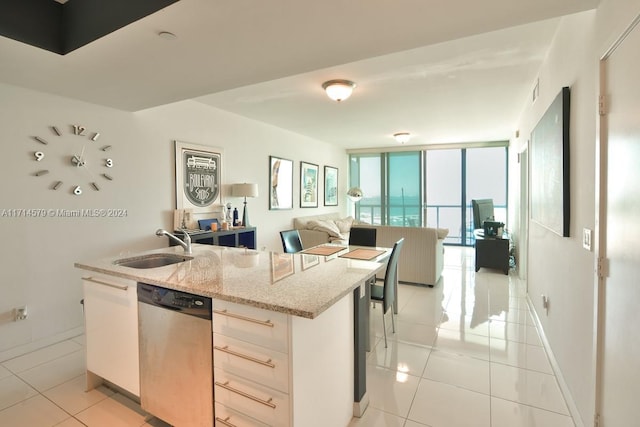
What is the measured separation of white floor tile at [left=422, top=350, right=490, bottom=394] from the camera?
226 cm

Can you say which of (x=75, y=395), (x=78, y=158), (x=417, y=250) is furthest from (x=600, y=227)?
(x=78, y=158)

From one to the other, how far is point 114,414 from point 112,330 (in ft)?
1.66

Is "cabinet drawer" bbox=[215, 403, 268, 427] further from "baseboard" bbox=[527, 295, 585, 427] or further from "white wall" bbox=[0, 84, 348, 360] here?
"white wall" bbox=[0, 84, 348, 360]

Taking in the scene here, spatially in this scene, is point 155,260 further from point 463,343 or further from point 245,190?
point 463,343

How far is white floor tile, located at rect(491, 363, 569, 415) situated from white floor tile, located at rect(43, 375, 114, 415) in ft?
8.68

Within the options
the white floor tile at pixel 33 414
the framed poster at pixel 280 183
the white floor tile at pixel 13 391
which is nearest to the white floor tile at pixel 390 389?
the white floor tile at pixel 33 414

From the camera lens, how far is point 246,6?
1568 millimetres

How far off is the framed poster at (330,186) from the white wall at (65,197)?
3355 mm

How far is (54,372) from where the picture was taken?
7.98 feet

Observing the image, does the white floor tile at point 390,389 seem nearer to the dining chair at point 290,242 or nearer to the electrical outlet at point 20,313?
the dining chair at point 290,242

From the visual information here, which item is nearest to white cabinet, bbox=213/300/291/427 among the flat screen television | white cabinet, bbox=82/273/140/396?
white cabinet, bbox=82/273/140/396

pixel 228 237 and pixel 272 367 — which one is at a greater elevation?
pixel 228 237

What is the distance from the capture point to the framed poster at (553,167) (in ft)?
6.59

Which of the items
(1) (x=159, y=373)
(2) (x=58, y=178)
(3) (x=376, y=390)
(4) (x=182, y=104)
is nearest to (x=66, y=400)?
(1) (x=159, y=373)
